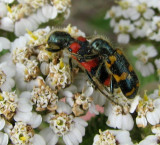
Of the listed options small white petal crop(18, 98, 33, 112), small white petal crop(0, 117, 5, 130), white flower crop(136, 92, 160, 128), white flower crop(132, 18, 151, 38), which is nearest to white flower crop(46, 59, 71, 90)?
small white petal crop(18, 98, 33, 112)

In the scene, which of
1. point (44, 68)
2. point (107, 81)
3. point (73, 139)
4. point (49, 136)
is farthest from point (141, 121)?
point (44, 68)

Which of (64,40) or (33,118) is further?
(64,40)

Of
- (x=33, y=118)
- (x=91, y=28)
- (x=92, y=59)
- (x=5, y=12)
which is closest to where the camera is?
(x=33, y=118)

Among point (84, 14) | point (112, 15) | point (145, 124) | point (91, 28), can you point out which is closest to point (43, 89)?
point (145, 124)

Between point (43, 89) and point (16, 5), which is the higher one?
point (16, 5)

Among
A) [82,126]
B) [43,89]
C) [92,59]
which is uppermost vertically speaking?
[92,59]

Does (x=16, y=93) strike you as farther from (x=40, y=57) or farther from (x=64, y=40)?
(x=64, y=40)

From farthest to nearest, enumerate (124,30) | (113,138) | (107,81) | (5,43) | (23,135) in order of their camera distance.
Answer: (124,30)
(5,43)
(107,81)
(113,138)
(23,135)

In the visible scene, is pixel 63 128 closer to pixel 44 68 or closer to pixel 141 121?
pixel 44 68

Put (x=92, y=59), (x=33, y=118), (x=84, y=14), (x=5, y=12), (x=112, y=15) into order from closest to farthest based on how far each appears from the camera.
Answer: (x=33, y=118)
(x=92, y=59)
(x=5, y=12)
(x=112, y=15)
(x=84, y=14)
